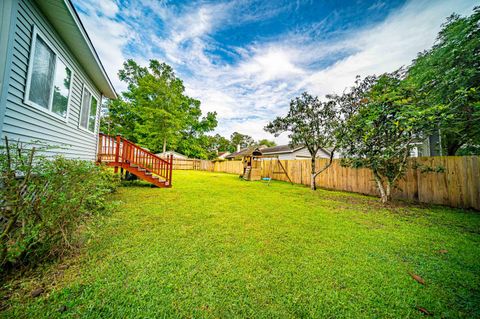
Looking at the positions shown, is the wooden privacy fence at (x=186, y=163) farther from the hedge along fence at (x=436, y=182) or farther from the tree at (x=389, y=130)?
the tree at (x=389, y=130)

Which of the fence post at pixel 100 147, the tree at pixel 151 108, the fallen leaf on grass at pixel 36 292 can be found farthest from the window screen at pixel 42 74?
the tree at pixel 151 108

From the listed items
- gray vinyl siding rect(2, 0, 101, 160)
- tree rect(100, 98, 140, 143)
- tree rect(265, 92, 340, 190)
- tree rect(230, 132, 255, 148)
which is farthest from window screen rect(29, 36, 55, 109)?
tree rect(230, 132, 255, 148)

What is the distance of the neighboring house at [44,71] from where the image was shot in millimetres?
2480

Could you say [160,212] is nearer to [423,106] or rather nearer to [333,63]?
[423,106]

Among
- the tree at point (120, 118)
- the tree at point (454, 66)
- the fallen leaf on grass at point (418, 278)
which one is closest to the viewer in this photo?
the fallen leaf on grass at point (418, 278)

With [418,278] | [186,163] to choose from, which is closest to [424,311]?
[418,278]

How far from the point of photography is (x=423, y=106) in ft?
15.4

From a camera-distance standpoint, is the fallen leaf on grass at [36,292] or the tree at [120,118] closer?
the fallen leaf on grass at [36,292]

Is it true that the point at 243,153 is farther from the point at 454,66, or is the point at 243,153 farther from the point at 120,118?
the point at 120,118

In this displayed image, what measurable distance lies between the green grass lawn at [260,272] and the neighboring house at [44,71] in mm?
1661

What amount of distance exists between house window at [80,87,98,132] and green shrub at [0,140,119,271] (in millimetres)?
4632

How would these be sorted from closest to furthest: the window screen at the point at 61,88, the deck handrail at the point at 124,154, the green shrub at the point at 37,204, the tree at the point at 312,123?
the green shrub at the point at 37,204 < the window screen at the point at 61,88 < the deck handrail at the point at 124,154 < the tree at the point at 312,123

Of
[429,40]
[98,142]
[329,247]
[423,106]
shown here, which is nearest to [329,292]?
[329,247]

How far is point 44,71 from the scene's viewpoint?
342cm
